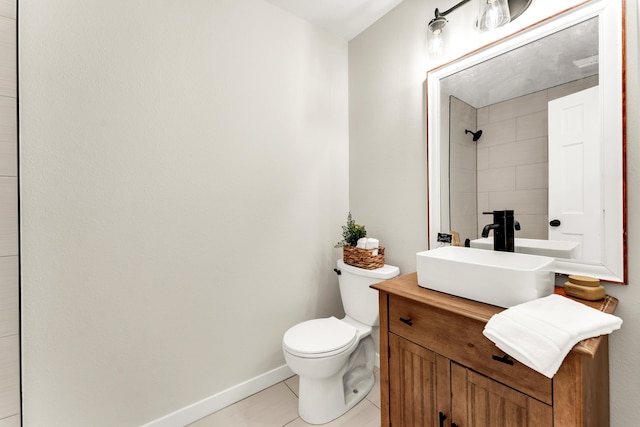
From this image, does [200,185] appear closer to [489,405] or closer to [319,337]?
[319,337]

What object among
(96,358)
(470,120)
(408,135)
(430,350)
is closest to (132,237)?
(96,358)

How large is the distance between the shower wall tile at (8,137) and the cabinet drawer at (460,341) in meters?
1.65

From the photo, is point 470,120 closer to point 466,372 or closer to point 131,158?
point 466,372

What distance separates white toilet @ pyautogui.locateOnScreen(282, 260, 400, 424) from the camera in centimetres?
A: 142

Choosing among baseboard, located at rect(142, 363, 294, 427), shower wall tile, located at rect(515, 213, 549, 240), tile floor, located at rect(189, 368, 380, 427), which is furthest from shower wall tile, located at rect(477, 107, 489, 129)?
baseboard, located at rect(142, 363, 294, 427)

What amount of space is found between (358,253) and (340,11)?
5.35ft

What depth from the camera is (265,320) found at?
179 cm

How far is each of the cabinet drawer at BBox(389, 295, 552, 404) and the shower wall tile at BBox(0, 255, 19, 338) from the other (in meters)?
1.54

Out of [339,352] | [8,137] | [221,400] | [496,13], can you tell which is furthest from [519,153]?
[8,137]

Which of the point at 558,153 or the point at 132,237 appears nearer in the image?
the point at 558,153

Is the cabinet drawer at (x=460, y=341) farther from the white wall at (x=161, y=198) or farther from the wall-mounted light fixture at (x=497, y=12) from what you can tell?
the wall-mounted light fixture at (x=497, y=12)

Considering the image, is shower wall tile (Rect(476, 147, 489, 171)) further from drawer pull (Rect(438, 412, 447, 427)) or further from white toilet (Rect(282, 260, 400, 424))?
drawer pull (Rect(438, 412, 447, 427))

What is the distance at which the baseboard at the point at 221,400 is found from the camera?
4.76 feet

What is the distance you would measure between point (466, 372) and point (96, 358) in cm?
157
